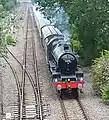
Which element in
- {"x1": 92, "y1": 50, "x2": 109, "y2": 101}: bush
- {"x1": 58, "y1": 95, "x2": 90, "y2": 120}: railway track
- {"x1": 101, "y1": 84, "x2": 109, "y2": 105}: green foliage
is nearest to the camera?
{"x1": 58, "y1": 95, "x2": 90, "y2": 120}: railway track

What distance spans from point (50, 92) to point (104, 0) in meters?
8.02

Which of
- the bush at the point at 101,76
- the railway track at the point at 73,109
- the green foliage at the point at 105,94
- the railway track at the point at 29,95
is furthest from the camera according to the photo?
the bush at the point at 101,76

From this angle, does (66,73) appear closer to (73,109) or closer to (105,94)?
(105,94)

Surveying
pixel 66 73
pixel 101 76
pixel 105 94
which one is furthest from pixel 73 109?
pixel 101 76

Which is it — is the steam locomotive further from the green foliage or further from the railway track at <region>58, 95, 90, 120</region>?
the green foliage

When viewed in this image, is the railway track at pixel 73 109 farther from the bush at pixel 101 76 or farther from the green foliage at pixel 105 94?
the bush at pixel 101 76

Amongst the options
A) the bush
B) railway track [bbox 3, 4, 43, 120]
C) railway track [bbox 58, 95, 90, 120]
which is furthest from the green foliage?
railway track [bbox 3, 4, 43, 120]

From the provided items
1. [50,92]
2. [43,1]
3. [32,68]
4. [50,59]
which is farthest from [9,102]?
[43,1]

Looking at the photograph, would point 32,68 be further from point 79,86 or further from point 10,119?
point 10,119

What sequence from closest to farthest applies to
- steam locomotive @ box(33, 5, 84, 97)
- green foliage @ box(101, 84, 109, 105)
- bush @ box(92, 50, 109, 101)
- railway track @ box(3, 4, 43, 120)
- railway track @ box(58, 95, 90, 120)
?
railway track @ box(58, 95, 90, 120) < railway track @ box(3, 4, 43, 120) < green foliage @ box(101, 84, 109, 105) < steam locomotive @ box(33, 5, 84, 97) < bush @ box(92, 50, 109, 101)

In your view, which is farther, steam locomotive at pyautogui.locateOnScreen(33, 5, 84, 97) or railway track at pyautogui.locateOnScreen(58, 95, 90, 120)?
steam locomotive at pyautogui.locateOnScreen(33, 5, 84, 97)

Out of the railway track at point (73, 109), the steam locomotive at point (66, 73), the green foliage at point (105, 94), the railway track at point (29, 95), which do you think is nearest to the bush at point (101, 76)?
the green foliage at point (105, 94)

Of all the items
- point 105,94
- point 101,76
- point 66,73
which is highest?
point 66,73

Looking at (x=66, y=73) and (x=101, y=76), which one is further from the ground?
(x=66, y=73)
